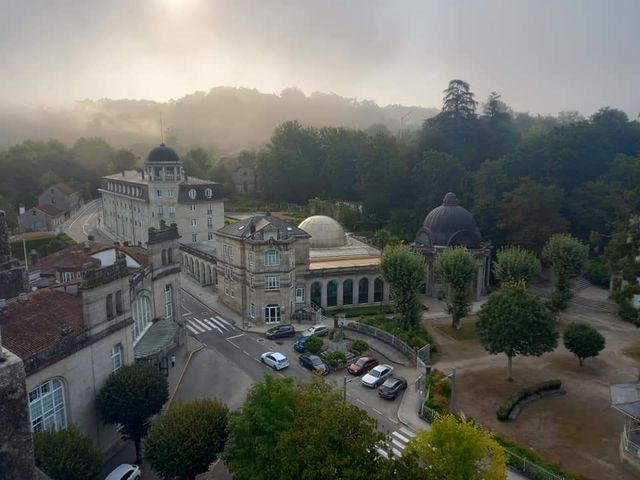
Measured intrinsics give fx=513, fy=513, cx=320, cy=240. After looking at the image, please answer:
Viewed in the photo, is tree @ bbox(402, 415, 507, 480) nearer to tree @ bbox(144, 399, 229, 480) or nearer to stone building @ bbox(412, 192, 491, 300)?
tree @ bbox(144, 399, 229, 480)

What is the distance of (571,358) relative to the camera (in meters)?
44.7

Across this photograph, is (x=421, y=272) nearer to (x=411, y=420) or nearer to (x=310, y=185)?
(x=411, y=420)

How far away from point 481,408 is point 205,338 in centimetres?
2588

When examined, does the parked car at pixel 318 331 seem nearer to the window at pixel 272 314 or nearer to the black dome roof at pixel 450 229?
the window at pixel 272 314

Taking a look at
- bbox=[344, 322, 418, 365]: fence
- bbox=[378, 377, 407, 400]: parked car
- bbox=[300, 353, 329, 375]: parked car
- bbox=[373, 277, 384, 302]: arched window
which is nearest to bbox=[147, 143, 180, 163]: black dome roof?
bbox=[373, 277, 384, 302]: arched window

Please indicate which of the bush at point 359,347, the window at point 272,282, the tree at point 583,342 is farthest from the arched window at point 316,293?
the tree at point 583,342

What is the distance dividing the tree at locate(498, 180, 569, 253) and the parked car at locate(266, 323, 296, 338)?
3492 cm

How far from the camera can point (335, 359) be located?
42.3m

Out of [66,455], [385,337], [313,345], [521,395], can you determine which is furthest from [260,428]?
[385,337]

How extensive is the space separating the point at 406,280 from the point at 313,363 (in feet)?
41.2

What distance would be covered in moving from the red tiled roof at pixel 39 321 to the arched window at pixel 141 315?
808 centimetres

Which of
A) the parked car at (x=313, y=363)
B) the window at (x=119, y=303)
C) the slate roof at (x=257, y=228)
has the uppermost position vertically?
the slate roof at (x=257, y=228)

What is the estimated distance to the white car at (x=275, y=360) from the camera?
4184 cm

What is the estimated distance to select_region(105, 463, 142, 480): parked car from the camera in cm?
2708
